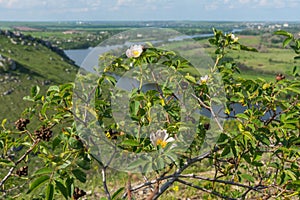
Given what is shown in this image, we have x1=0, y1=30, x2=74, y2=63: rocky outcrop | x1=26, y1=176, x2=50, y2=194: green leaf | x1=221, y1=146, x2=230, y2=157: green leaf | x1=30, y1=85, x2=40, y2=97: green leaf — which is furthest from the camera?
x1=0, y1=30, x2=74, y2=63: rocky outcrop

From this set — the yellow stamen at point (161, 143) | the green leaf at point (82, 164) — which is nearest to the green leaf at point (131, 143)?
the yellow stamen at point (161, 143)

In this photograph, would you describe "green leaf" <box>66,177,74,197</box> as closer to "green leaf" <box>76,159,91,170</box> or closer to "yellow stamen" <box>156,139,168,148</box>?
"green leaf" <box>76,159,91,170</box>

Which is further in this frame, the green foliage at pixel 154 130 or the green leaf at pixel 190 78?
the green leaf at pixel 190 78

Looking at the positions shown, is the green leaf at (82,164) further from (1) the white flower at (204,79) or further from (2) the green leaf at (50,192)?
(1) the white flower at (204,79)

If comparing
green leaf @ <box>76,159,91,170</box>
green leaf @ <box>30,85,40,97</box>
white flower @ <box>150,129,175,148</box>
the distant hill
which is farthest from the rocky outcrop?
white flower @ <box>150,129,175,148</box>

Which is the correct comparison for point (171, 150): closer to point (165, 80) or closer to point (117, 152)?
point (117, 152)

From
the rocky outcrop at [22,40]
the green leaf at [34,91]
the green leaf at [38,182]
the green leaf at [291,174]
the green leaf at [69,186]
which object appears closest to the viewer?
the green leaf at [38,182]
